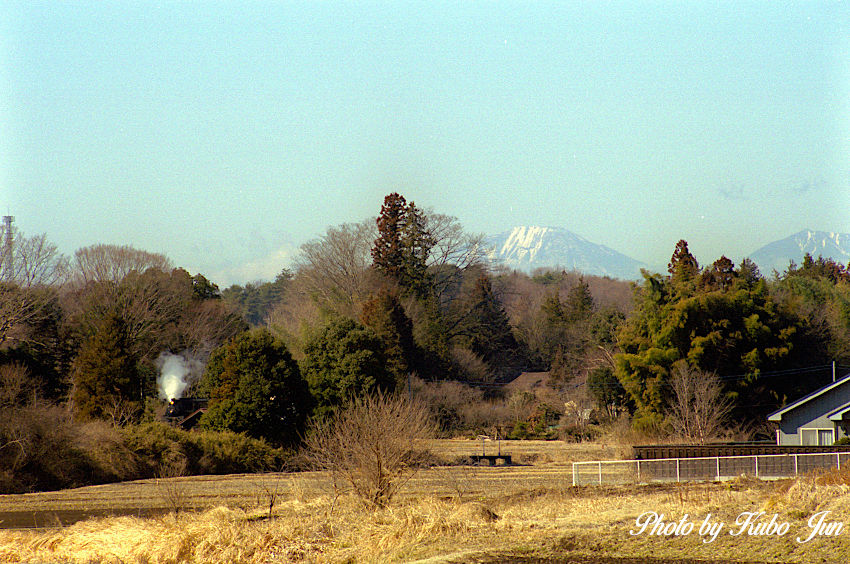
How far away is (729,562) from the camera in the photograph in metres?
13.4

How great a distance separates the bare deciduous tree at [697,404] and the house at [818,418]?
3505mm

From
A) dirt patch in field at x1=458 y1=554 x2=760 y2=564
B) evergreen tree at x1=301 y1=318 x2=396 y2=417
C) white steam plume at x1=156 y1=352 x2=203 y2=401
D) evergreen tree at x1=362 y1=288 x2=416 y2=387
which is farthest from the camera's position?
evergreen tree at x1=362 y1=288 x2=416 y2=387

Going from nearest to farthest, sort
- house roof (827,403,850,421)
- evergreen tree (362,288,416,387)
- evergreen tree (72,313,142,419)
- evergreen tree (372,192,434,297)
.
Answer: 1. house roof (827,403,850,421)
2. evergreen tree (72,313,142,419)
3. evergreen tree (362,288,416,387)
4. evergreen tree (372,192,434,297)

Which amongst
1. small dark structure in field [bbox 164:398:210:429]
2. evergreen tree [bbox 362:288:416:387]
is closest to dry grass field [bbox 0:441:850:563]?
small dark structure in field [bbox 164:398:210:429]

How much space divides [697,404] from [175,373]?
124ft

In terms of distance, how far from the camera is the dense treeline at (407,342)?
150 ft

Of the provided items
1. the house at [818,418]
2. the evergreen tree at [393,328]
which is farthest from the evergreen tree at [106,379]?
the house at [818,418]

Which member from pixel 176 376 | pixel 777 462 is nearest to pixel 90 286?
pixel 176 376

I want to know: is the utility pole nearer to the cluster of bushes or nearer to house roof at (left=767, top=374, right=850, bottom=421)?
the cluster of bushes

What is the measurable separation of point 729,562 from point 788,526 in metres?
2.06

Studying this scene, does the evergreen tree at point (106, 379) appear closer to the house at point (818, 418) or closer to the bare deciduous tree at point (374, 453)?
the bare deciduous tree at point (374, 453)

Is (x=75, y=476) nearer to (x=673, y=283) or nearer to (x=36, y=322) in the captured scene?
(x=36, y=322)

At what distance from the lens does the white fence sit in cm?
2673

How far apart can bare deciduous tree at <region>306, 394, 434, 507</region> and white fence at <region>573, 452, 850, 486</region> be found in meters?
9.59
